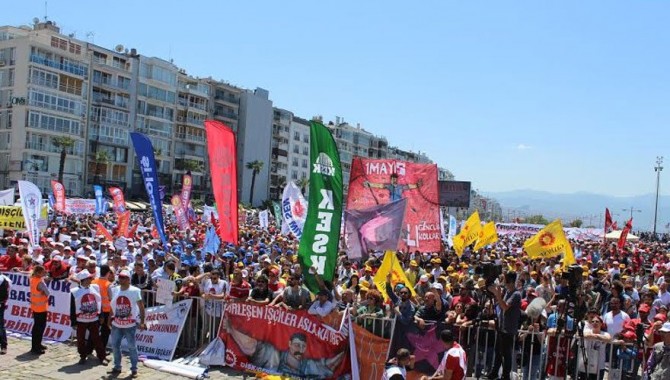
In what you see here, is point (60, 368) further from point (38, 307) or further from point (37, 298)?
point (37, 298)

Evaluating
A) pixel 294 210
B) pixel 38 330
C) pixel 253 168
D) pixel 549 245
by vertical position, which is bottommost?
pixel 38 330

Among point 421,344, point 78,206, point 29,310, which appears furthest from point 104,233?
point 421,344

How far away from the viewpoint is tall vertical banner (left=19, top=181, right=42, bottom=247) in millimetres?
16219

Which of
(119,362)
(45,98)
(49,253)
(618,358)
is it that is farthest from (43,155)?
(618,358)

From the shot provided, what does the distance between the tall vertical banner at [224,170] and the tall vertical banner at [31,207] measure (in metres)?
6.52

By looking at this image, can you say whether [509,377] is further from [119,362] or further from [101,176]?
[101,176]

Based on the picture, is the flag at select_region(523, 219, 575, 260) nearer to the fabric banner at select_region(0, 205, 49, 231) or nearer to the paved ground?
the paved ground

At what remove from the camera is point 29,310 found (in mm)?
11758

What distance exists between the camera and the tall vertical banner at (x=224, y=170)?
12266 millimetres

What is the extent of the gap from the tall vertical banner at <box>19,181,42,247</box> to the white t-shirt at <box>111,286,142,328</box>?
754 centimetres

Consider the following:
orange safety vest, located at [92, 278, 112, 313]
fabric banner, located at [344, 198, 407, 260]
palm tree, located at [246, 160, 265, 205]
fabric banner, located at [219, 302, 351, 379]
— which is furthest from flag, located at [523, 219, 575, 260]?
palm tree, located at [246, 160, 265, 205]

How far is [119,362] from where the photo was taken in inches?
380

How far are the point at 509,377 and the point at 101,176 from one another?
7034 centimetres

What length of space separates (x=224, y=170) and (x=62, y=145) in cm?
5997
